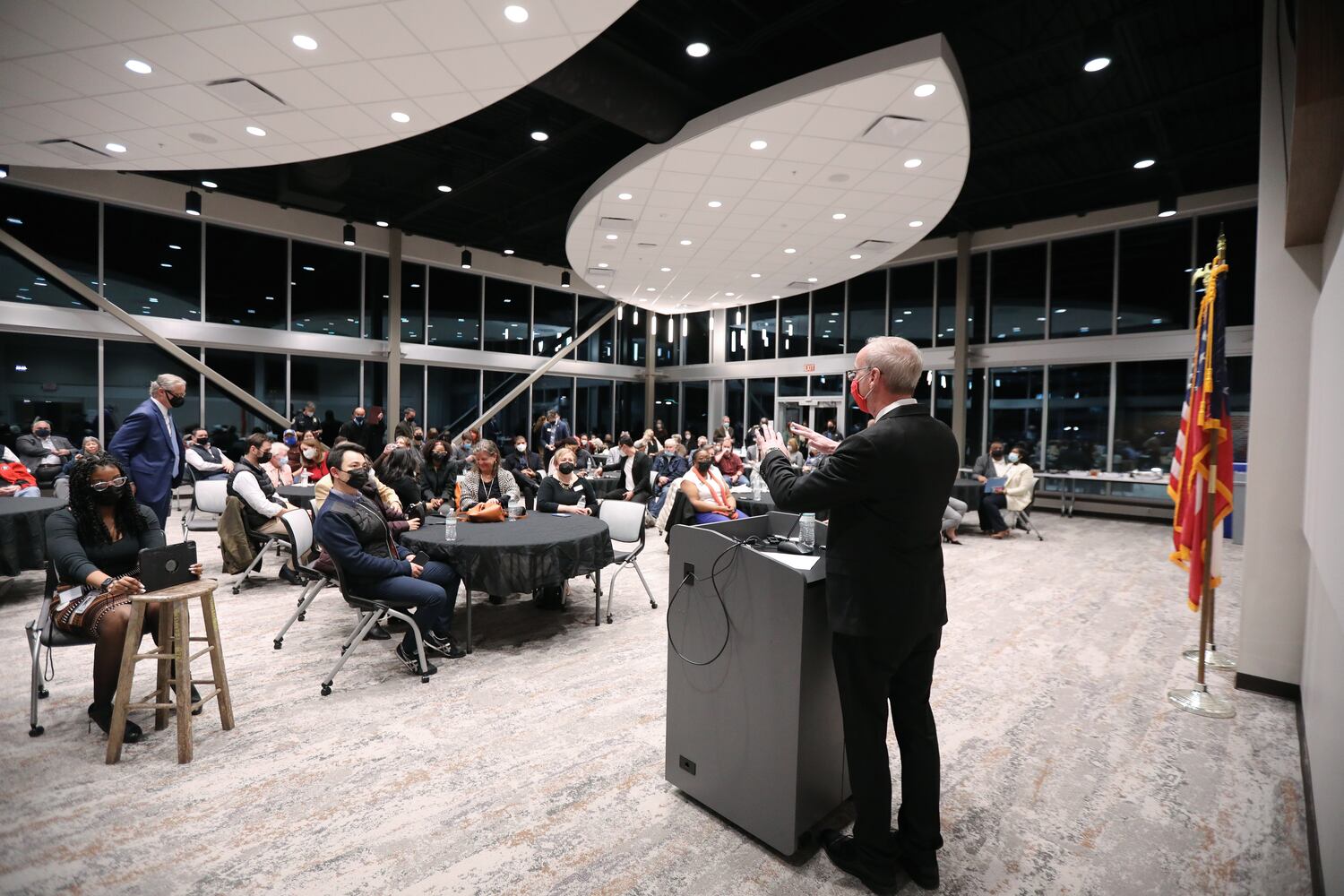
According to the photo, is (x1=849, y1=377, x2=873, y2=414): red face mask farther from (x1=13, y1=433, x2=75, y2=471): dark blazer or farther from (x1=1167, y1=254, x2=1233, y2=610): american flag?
(x1=13, y1=433, x2=75, y2=471): dark blazer

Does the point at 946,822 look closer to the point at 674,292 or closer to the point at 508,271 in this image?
the point at 674,292

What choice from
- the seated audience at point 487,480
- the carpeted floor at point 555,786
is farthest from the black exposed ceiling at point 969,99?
the carpeted floor at point 555,786

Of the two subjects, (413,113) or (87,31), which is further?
(413,113)

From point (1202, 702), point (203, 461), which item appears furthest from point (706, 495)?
point (203, 461)

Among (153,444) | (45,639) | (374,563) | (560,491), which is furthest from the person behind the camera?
(560,491)

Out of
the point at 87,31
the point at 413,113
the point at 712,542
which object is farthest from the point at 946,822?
the point at 87,31

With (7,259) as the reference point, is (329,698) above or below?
below

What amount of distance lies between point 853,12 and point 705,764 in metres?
6.42

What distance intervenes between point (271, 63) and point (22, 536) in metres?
3.84

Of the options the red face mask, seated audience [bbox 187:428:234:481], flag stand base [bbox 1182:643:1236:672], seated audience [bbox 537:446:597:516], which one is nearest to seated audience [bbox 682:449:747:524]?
seated audience [bbox 537:446:597:516]

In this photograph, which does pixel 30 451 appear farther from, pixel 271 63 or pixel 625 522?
pixel 625 522

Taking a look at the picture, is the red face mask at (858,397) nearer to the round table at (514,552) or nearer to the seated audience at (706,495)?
the round table at (514,552)

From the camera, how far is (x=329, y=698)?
11.1 ft

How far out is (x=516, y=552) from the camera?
387 centimetres
